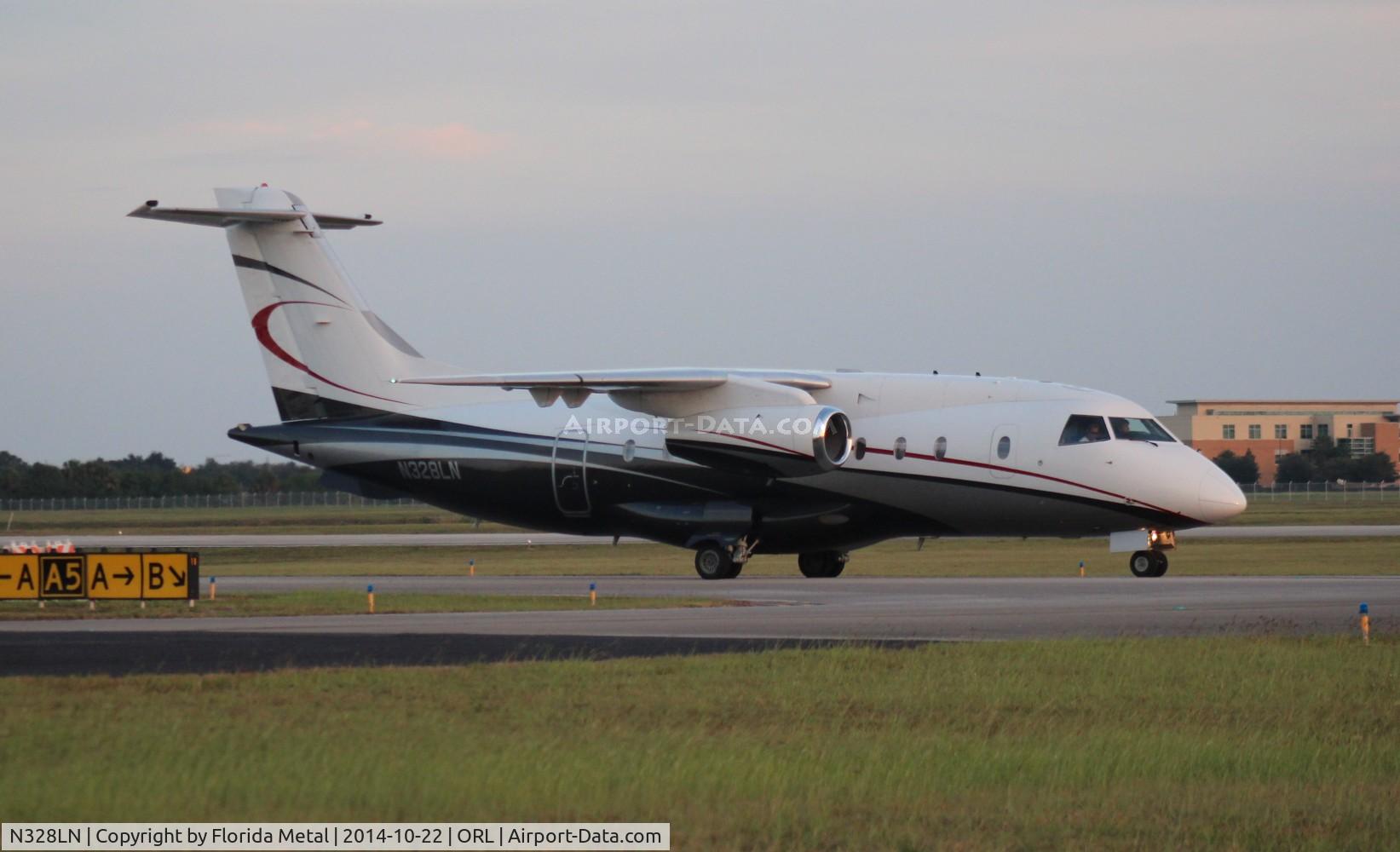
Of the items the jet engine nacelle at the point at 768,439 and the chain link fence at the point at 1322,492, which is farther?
the chain link fence at the point at 1322,492

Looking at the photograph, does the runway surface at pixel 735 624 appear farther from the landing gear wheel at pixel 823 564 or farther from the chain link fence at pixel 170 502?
the chain link fence at pixel 170 502

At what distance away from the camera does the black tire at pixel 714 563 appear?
36.8 m

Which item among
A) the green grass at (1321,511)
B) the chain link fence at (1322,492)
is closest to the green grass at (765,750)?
the green grass at (1321,511)

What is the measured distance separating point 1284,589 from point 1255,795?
65.5 feet

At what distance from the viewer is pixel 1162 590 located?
30.0 metres

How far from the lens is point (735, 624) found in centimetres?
2302

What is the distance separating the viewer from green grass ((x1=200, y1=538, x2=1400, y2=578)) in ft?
132

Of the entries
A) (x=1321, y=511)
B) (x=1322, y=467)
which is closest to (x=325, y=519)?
(x=1321, y=511)

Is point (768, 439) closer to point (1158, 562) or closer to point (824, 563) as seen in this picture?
point (824, 563)

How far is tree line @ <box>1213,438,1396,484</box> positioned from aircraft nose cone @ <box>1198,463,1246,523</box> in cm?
9076

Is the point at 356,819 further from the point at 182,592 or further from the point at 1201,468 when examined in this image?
the point at 1201,468

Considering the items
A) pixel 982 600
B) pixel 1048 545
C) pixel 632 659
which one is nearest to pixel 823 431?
pixel 982 600

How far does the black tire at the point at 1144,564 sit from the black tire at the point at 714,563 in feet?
26.6

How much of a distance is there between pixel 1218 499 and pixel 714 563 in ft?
33.9
